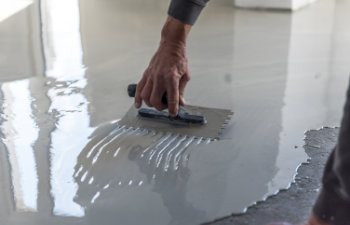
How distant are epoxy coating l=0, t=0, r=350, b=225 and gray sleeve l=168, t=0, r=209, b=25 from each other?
0.44 metres

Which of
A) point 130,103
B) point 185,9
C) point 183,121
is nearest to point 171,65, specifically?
point 185,9

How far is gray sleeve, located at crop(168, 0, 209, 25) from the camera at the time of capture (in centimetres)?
160

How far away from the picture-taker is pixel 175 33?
165cm

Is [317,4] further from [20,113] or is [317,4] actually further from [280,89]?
[20,113]

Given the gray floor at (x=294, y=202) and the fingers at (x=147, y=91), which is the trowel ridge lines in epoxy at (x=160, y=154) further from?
the gray floor at (x=294, y=202)

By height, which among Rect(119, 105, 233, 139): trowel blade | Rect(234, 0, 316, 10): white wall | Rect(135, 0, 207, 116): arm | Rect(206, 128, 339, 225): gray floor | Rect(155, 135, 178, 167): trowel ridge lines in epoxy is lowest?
Rect(206, 128, 339, 225): gray floor

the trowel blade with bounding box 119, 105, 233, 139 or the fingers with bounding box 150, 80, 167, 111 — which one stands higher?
the fingers with bounding box 150, 80, 167, 111

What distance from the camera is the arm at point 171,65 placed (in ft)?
5.16

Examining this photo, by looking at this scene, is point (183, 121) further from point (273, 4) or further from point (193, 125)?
point (273, 4)

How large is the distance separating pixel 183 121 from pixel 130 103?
335 millimetres

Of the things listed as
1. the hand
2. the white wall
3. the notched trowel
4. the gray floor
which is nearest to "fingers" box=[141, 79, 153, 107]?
the hand

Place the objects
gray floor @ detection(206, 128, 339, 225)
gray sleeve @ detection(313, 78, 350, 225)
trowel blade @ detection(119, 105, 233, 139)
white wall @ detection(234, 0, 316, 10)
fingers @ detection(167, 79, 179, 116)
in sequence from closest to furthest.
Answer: gray sleeve @ detection(313, 78, 350, 225), gray floor @ detection(206, 128, 339, 225), fingers @ detection(167, 79, 179, 116), trowel blade @ detection(119, 105, 233, 139), white wall @ detection(234, 0, 316, 10)

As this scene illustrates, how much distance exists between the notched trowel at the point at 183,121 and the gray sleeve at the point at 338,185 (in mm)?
830

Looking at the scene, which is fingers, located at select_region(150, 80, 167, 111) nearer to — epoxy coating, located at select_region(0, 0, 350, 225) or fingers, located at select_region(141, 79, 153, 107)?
fingers, located at select_region(141, 79, 153, 107)
